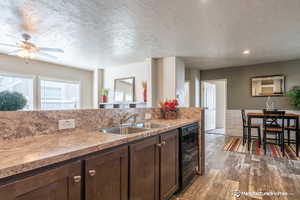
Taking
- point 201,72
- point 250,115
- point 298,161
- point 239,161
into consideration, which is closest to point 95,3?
point 239,161

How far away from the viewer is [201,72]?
6203 millimetres

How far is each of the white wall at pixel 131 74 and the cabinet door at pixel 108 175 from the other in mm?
3642

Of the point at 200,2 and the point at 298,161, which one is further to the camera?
the point at 298,161

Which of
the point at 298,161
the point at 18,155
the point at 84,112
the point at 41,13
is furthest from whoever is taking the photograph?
the point at 298,161

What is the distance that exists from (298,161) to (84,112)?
3.97 metres

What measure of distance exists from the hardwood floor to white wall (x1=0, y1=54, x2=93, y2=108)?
174 inches

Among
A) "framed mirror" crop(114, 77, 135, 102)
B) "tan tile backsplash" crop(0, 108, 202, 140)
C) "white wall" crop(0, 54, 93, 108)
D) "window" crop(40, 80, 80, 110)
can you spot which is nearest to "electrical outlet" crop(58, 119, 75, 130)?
"tan tile backsplash" crop(0, 108, 202, 140)

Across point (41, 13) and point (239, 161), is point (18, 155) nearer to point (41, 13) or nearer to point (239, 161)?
point (41, 13)

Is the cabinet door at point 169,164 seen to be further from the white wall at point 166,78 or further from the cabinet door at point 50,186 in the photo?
the white wall at point 166,78

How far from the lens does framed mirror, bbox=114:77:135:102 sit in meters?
5.29

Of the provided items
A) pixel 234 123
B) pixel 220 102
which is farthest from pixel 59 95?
pixel 220 102

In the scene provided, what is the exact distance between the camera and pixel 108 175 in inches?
41.5

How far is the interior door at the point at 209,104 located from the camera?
627 centimetres

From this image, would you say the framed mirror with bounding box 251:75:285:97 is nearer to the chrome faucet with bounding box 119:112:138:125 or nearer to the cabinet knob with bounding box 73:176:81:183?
the chrome faucet with bounding box 119:112:138:125
